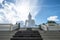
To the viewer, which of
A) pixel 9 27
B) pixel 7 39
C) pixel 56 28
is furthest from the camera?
pixel 56 28

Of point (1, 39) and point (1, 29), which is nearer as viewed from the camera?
point (1, 39)

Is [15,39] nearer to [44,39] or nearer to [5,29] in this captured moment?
[44,39]

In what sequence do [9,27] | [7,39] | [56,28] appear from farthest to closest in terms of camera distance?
[56,28]
[9,27]
[7,39]

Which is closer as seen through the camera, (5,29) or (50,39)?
(50,39)

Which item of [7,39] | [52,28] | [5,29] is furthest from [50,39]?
[5,29]

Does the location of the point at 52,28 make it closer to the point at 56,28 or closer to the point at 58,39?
the point at 56,28

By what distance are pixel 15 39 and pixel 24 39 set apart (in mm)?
602

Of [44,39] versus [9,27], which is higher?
[9,27]

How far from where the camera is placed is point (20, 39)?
7609mm

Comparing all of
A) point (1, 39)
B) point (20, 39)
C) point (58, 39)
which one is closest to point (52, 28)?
point (58, 39)

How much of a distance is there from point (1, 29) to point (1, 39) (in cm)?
371

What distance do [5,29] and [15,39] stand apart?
3653mm

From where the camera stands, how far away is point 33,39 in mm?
7578

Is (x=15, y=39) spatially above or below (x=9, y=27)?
below
